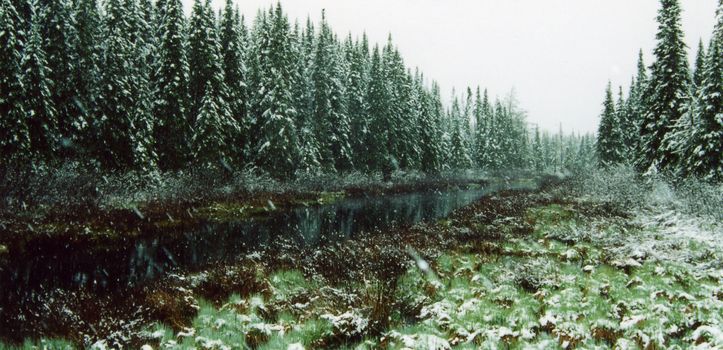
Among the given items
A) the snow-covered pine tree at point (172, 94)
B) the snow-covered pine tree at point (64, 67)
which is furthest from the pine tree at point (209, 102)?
the snow-covered pine tree at point (64, 67)

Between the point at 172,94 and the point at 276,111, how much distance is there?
26.0 feet

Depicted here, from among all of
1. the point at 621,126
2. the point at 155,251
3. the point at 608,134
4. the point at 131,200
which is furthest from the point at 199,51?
the point at 621,126

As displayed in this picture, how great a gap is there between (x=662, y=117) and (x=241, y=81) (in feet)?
101

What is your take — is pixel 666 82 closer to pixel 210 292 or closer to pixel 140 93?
pixel 210 292

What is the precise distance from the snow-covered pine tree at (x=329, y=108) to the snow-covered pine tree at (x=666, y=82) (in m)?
25.4

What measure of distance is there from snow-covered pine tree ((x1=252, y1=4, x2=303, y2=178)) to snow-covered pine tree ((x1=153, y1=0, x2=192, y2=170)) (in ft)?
20.3

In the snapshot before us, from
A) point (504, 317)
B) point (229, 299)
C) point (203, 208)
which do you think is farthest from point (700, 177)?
point (203, 208)

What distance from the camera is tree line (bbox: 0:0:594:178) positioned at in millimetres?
22500

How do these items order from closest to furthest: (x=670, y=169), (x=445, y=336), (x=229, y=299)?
1. (x=445, y=336)
2. (x=229, y=299)
3. (x=670, y=169)

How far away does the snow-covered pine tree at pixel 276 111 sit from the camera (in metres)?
34.2

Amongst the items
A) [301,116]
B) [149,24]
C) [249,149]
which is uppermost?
[149,24]

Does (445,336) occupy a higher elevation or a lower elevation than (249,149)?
lower

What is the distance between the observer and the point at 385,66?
1953 inches

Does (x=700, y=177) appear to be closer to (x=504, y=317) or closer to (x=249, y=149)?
(x=504, y=317)
